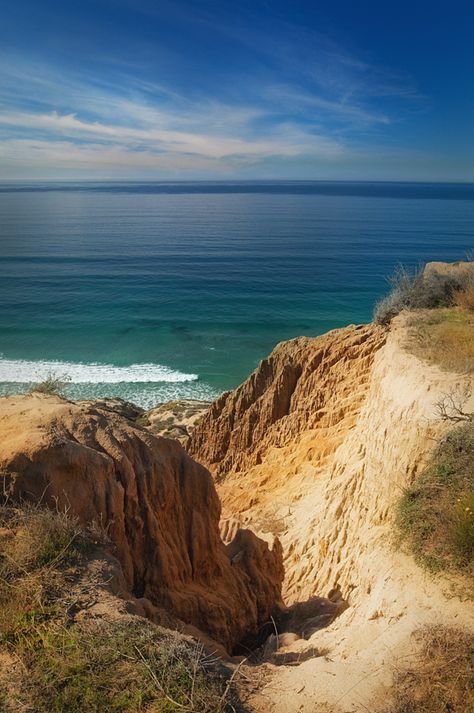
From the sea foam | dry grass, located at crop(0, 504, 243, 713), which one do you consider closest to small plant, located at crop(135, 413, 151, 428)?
the sea foam

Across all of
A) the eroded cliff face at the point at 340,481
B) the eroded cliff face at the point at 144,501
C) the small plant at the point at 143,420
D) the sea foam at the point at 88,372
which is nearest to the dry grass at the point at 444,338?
the eroded cliff face at the point at 340,481

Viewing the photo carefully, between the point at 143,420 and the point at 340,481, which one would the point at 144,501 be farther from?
the point at 143,420

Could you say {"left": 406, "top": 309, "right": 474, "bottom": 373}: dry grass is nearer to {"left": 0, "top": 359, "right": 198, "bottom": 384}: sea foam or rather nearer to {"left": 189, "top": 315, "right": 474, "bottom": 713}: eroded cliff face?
{"left": 189, "top": 315, "right": 474, "bottom": 713}: eroded cliff face

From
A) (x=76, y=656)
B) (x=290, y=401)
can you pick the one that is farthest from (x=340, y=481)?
(x=76, y=656)

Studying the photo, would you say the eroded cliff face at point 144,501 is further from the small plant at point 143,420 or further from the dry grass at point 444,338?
the small plant at point 143,420

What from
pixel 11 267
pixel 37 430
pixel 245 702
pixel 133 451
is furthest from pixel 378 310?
pixel 11 267

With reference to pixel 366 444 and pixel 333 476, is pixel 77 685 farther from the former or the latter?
pixel 333 476

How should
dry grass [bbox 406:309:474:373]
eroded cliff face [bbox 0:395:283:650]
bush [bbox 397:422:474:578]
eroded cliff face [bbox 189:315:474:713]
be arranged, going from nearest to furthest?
eroded cliff face [bbox 189:315:474:713]
bush [bbox 397:422:474:578]
eroded cliff face [bbox 0:395:283:650]
dry grass [bbox 406:309:474:373]
